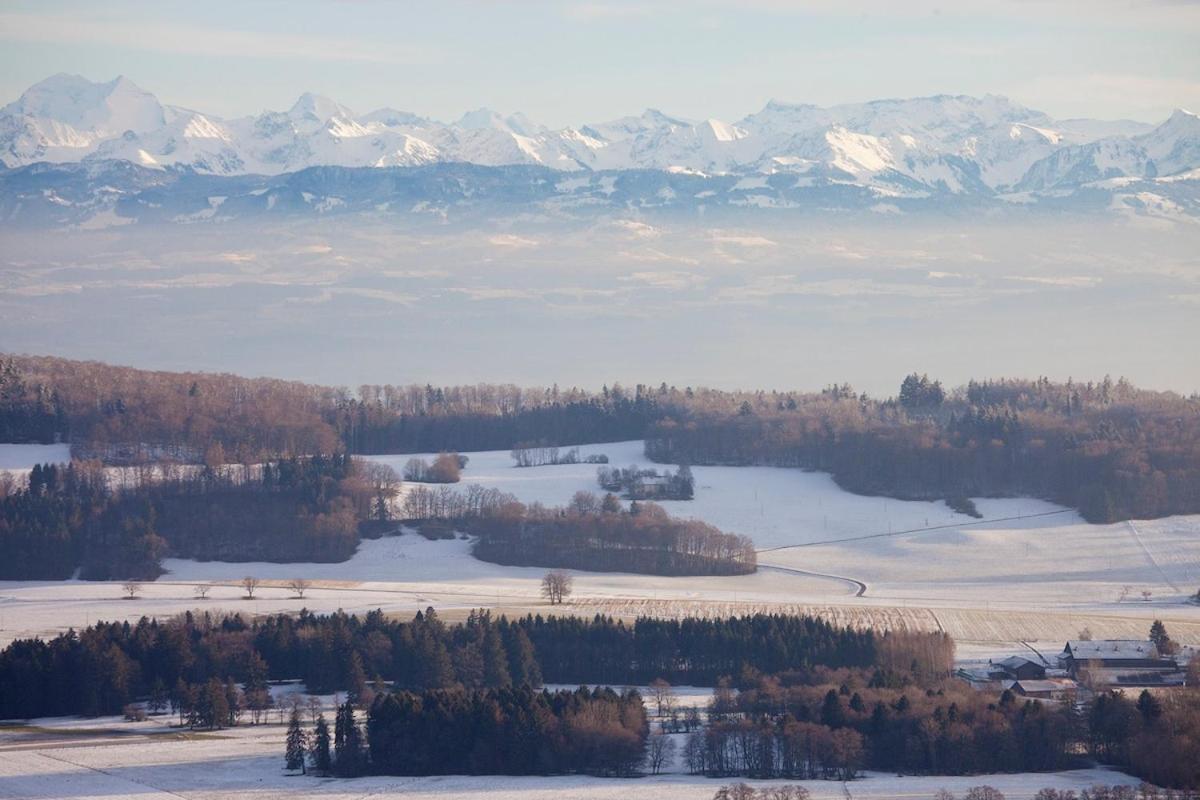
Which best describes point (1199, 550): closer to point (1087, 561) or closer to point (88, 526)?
point (1087, 561)

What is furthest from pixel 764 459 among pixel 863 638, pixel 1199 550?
pixel 863 638

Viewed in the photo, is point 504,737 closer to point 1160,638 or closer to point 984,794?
point 984,794

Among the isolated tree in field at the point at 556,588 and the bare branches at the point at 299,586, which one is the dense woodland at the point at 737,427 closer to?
the bare branches at the point at 299,586

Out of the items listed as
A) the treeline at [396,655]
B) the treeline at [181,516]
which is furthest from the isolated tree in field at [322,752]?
the treeline at [181,516]

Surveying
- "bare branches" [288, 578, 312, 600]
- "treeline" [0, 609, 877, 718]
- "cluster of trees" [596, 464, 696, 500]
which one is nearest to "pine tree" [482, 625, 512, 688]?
"treeline" [0, 609, 877, 718]

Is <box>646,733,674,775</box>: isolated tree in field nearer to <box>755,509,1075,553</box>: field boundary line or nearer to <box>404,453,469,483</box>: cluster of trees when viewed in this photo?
<box>755,509,1075,553</box>: field boundary line
